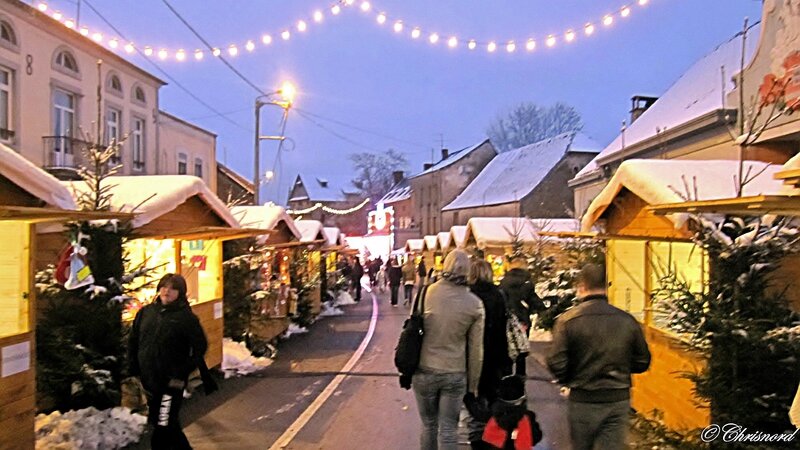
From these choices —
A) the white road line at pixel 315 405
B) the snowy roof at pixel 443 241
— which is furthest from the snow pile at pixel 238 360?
the snowy roof at pixel 443 241

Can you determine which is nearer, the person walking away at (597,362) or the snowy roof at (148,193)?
the person walking away at (597,362)

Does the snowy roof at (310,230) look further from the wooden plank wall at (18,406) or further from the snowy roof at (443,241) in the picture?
the wooden plank wall at (18,406)

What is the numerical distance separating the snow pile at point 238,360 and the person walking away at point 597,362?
7736 millimetres

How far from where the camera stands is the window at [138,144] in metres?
27.4

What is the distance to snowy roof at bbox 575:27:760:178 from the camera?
18.2 metres

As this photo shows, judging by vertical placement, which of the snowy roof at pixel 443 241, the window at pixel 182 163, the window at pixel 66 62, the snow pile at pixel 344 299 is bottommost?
the snow pile at pixel 344 299

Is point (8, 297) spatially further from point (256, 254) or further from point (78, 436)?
point (256, 254)

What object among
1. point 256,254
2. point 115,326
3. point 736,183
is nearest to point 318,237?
point 256,254

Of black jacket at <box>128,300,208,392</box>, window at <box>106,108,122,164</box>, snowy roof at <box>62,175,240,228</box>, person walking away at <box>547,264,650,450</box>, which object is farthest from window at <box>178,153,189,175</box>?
person walking away at <box>547,264,650,450</box>

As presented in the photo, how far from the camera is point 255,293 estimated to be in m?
13.6

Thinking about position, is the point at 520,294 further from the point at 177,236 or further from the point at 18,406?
the point at 18,406

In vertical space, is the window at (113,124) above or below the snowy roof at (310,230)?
above

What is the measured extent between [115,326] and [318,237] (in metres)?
16.8

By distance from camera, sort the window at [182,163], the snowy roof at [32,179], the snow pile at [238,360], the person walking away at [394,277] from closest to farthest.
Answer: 1. the snowy roof at [32,179]
2. the snow pile at [238,360]
3. the person walking away at [394,277]
4. the window at [182,163]
